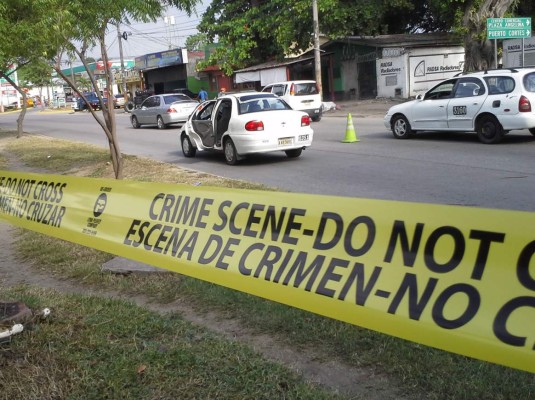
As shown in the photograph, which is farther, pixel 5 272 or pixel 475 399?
pixel 5 272

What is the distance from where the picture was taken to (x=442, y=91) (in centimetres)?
1418

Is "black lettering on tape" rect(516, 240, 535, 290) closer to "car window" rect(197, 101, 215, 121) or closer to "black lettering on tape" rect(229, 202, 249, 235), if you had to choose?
"black lettering on tape" rect(229, 202, 249, 235)

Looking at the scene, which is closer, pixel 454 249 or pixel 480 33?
pixel 454 249

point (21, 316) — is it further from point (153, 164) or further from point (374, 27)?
point (374, 27)

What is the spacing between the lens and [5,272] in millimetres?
6383

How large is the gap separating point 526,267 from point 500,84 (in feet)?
37.6

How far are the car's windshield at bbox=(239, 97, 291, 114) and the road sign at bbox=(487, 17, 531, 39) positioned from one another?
9.26 m

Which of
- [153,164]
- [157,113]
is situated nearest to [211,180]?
[153,164]

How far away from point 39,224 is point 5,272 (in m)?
0.70

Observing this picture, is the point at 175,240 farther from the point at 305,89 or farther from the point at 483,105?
the point at 305,89

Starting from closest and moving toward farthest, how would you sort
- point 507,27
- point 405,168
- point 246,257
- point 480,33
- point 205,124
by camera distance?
point 246,257 → point 405,168 → point 205,124 → point 507,27 → point 480,33

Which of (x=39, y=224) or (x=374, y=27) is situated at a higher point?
(x=374, y=27)

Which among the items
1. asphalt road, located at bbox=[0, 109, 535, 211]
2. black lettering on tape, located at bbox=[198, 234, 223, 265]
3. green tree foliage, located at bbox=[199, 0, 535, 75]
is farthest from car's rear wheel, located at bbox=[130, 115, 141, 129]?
black lettering on tape, located at bbox=[198, 234, 223, 265]

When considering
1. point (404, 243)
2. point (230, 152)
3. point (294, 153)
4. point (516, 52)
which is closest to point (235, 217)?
point (404, 243)
